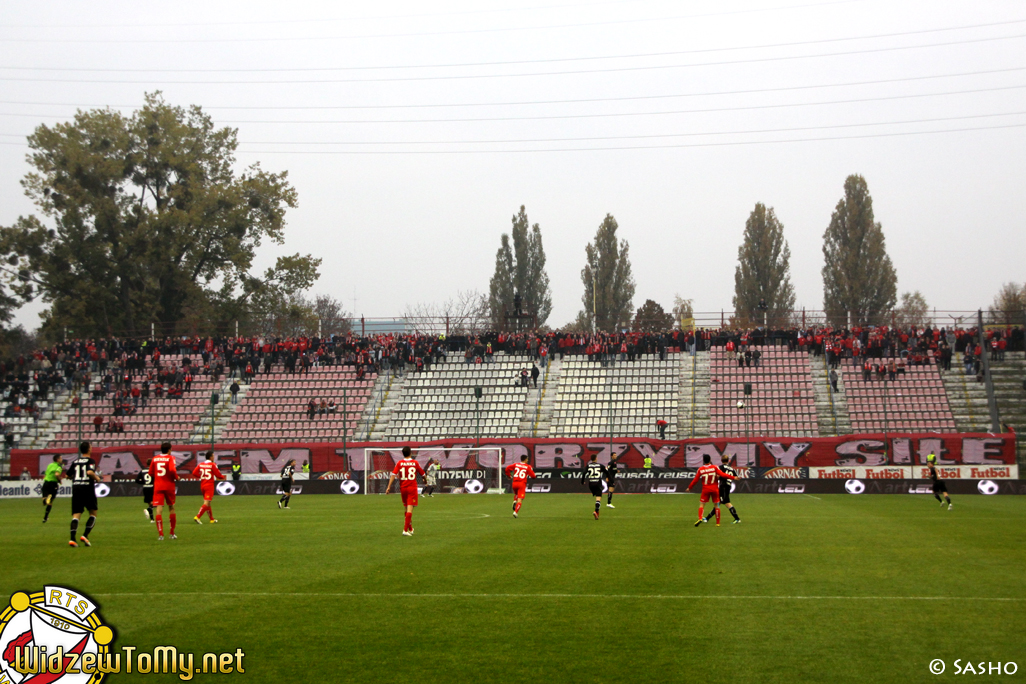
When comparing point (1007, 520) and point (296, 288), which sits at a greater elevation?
point (296, 288)

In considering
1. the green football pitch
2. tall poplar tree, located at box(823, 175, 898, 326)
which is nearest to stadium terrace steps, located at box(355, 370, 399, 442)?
the green football pitch

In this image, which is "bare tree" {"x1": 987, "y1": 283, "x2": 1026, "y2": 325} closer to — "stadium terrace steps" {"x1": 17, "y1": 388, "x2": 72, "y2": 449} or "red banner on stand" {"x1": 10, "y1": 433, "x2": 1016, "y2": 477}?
"red banner on stand" {"x1": 10, "y1": 433, "x2": 1016, "y2": 477}

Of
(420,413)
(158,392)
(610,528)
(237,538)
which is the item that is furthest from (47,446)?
(610,528)

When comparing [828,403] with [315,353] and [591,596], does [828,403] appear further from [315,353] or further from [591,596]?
[591,596]

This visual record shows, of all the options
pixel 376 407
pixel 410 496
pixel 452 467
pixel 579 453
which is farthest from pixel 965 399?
pixel 410 496

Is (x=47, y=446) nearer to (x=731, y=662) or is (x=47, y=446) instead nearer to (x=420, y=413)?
(x=420, y=413)

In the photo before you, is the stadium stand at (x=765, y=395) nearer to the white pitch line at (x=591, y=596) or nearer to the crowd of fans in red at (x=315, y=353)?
the crowd of fans in red at (x=315, y=353)

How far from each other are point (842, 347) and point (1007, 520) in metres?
34.2

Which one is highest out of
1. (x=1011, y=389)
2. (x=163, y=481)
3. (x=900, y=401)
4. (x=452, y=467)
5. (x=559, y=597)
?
(x=1011, y=389)

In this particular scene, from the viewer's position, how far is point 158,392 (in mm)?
62406

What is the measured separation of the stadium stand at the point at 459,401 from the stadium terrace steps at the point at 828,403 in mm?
18511

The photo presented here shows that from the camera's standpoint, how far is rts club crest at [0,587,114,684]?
7.20m

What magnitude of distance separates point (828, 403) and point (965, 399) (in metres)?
7.72

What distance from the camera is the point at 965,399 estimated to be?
54969 mm
